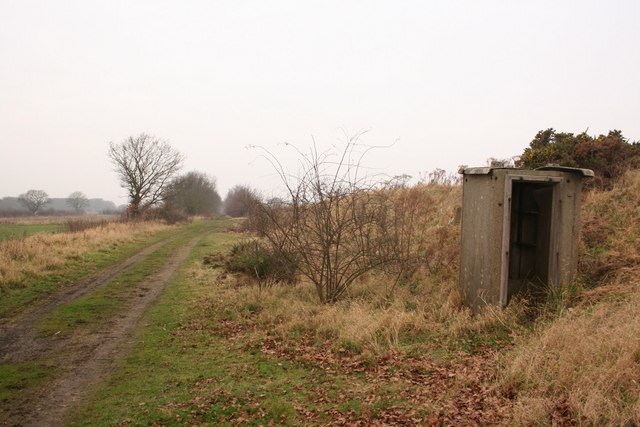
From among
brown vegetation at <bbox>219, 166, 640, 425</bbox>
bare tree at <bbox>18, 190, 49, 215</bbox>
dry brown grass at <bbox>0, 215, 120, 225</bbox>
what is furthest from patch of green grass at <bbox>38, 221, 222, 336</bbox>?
bare tree at <bbox>18, 190, 49, 215</bbox>

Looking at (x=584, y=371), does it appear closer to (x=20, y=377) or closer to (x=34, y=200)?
(x=20, y=377)

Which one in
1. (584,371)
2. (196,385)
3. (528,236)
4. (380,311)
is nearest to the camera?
(584,371)

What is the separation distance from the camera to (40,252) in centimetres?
1453

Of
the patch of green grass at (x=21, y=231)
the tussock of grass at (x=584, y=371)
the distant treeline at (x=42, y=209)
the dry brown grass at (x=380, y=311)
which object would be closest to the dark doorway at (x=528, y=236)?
the dry brown grass at (x=380, y=311)

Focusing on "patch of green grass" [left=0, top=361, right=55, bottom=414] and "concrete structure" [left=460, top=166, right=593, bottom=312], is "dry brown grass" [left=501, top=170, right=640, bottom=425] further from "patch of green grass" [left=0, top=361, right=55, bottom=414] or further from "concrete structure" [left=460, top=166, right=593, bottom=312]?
"patch of green grass" [left=0, top=361, right=55, bottom=414]

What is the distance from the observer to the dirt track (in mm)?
5008

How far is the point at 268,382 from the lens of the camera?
225 inches

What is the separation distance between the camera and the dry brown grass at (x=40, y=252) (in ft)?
39.0

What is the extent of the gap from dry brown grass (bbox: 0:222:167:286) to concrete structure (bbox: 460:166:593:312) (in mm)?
10739

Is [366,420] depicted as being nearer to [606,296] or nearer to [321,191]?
[606,296]

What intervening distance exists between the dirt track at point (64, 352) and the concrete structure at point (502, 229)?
5.82 m

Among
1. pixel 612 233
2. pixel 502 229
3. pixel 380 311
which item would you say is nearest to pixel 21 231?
pixel 380 311

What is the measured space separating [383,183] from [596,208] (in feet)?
18.2

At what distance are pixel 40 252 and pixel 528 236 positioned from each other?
14137mm
